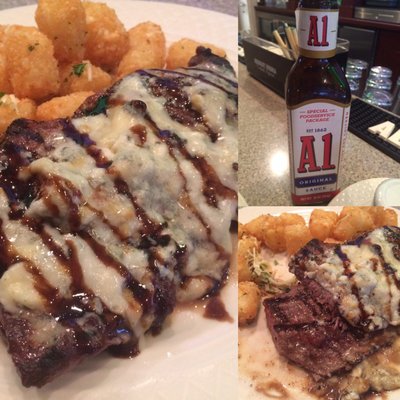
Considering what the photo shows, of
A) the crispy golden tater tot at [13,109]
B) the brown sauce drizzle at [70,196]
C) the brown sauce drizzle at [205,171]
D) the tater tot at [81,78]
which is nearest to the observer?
the brown sauce drizzle at [70,196]

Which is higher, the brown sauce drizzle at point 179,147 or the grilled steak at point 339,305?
the brown sauce drizzle at point 179,147

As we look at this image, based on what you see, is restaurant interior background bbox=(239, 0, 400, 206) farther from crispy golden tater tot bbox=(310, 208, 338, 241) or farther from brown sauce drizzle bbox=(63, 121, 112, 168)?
brown sauce drizzle bbox=(63, 121, 112, 168)

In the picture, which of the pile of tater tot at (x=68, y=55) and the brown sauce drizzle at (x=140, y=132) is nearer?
Result: the brown sauce drizzle at (x=140, y=132)

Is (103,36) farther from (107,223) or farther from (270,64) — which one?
(107,223)

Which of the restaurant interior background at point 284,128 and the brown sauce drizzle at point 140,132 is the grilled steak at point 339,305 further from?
the brown sauce drizzle at point 140,132

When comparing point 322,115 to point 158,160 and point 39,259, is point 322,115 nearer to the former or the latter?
point 158,160

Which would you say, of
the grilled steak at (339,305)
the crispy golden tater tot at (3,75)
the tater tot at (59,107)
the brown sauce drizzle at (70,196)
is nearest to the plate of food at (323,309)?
the grilled steak at (339,305)

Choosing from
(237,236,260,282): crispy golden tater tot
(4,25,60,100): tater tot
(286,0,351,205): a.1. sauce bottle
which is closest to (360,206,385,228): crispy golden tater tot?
(286,0,351,205): a.1. sauce bottle

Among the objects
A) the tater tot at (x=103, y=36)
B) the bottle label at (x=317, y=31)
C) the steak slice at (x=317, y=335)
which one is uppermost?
the bottle label at (x=317, y=31)
